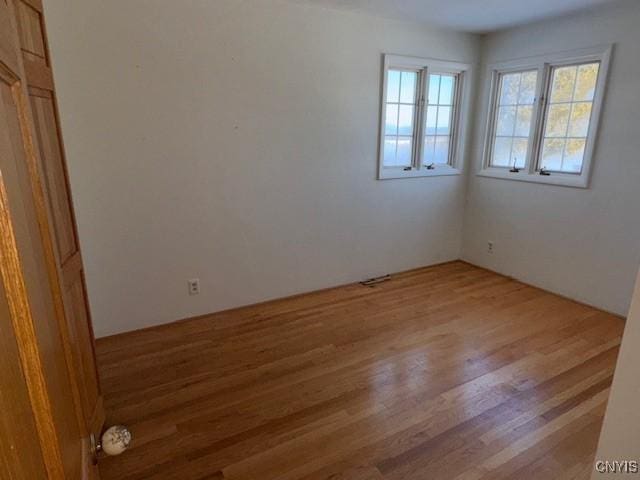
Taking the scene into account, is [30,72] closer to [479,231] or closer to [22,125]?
[22,125]

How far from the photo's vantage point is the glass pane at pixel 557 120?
352 cm

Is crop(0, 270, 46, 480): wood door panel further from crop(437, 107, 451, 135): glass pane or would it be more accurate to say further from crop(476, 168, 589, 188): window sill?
crop(437, 107, 451, 135): glass pane

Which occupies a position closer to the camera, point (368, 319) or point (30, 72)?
point (30, 72)

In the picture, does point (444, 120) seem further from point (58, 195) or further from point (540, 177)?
point (58, 195)

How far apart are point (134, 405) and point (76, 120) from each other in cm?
182

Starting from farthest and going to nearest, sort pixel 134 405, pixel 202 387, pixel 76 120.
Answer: pixel 76 120 → pixel 202 387 → pixel 134 405

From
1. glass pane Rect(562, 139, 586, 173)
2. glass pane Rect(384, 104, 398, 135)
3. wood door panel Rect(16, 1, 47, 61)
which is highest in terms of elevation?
wood door panel Rect(16, 1, 47, 61)

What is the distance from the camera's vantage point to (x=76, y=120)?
2.49 meters

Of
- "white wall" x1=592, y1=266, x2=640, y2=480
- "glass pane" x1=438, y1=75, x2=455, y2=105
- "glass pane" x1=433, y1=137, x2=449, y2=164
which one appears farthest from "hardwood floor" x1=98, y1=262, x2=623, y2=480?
"glass pane" x1=438, y1=75, x2=455, y2=105

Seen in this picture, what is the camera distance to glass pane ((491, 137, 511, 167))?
4082 mm

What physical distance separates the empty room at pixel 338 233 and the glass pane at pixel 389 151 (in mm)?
30

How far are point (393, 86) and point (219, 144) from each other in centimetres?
186

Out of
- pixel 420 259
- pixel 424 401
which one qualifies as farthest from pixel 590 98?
pixel 424 401

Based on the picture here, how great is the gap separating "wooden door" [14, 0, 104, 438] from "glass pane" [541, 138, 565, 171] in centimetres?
394
